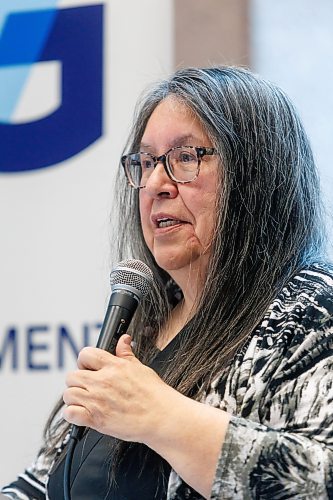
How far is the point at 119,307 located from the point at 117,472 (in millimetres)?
261

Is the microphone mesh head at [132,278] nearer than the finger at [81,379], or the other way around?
the finger at [81,379]

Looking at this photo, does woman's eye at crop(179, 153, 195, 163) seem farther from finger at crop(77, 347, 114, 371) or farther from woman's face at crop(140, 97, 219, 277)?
finger at crop(77, 347, 114, 371)

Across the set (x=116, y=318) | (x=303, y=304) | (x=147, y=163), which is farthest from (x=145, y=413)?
(x=147, y=163)

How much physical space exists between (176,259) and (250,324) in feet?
0.68

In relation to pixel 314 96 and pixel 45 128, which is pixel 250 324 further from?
pixel 45 128

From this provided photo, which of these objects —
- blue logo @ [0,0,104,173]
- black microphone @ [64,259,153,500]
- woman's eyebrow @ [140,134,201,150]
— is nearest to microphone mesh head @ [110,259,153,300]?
black microphone @ [64,259,153,500]

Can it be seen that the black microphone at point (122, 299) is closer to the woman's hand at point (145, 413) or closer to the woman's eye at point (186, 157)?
the woman's hand at point (145, 413)

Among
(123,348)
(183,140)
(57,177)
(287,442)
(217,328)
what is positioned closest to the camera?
(287,442)

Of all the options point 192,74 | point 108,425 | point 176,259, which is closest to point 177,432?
point 108,425

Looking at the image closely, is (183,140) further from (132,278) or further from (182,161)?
(132,278)

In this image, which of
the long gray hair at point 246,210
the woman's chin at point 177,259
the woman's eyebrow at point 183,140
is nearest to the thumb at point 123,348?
the long gray hair at point 246,210

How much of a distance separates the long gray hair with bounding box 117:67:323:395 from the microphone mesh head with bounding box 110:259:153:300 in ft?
0.41

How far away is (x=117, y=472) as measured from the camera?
125 cm

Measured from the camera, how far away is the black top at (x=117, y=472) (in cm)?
121
